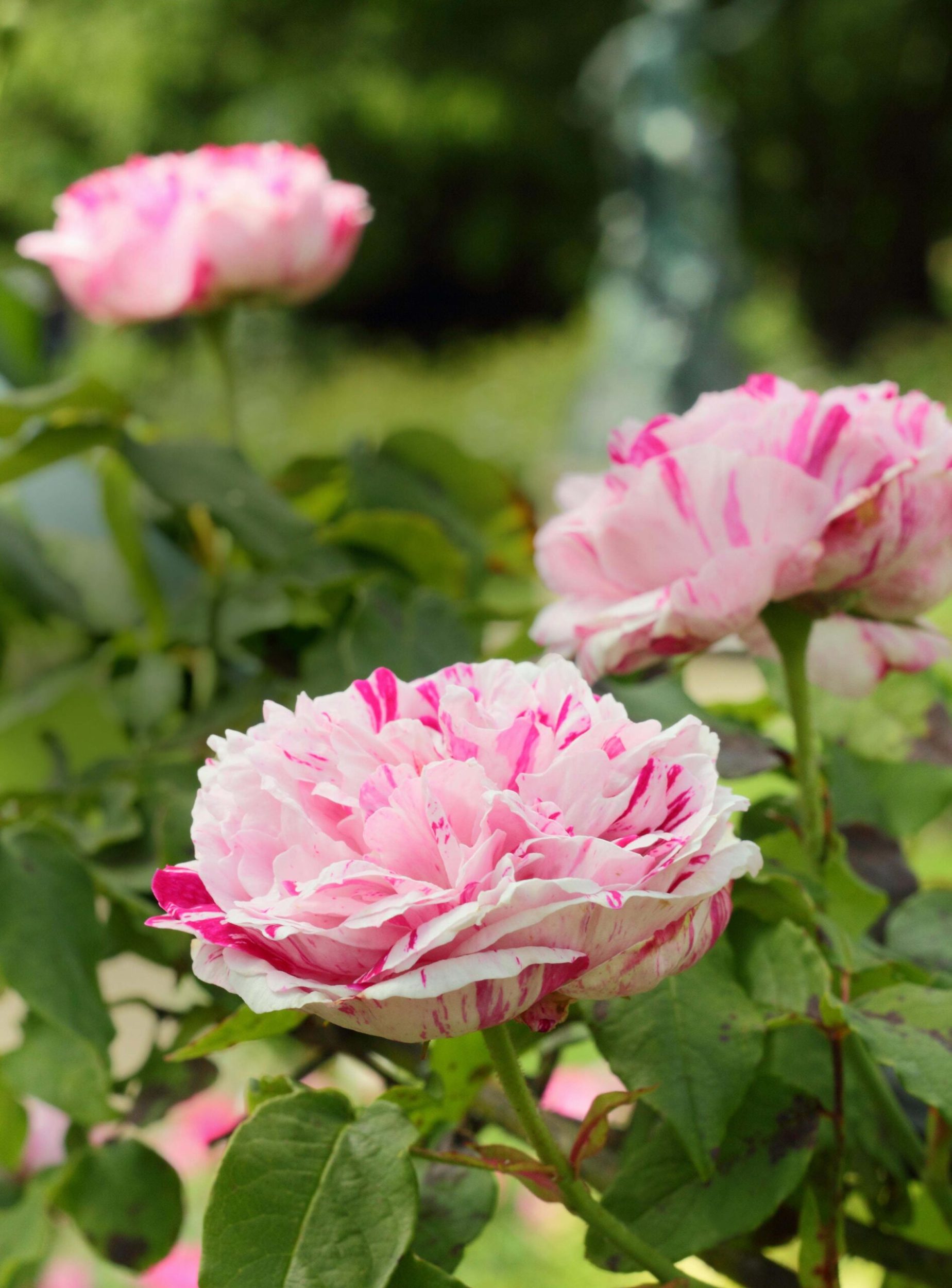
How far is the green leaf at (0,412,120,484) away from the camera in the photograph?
472mm

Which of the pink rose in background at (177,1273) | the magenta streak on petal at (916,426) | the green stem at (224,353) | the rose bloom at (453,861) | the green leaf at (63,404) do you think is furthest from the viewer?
the pink rose in background at (177,1273)

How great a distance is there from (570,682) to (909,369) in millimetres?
5131

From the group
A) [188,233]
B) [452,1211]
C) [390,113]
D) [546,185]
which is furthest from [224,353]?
[546,185]

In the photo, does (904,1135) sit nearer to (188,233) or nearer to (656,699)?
(656,699)

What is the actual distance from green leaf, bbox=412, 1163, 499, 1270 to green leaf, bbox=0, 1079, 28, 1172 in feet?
0.46

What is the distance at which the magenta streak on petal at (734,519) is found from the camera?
0.95ft

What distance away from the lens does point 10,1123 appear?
0.39m

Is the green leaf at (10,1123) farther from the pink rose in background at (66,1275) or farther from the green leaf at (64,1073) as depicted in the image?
the pink rose in background at (66,1275)

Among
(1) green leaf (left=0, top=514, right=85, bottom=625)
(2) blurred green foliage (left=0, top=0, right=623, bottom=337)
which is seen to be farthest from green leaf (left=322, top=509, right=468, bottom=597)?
(2) blurred green foliage (left=0, top=0, right=623, bottom=337)

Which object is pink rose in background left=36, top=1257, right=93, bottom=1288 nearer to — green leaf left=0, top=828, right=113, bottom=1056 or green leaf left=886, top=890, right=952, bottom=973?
green leaf left=0, top=828, right=113, bottom=1056

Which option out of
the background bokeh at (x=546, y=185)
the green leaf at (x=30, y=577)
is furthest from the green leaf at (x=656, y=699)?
the background bokeh at (x=546, y=185)

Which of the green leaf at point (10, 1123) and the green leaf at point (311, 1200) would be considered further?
the green leaf at point (10, 1123)

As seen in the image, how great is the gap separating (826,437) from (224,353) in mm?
355

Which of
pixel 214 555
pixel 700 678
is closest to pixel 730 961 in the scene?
pixel 214 555
